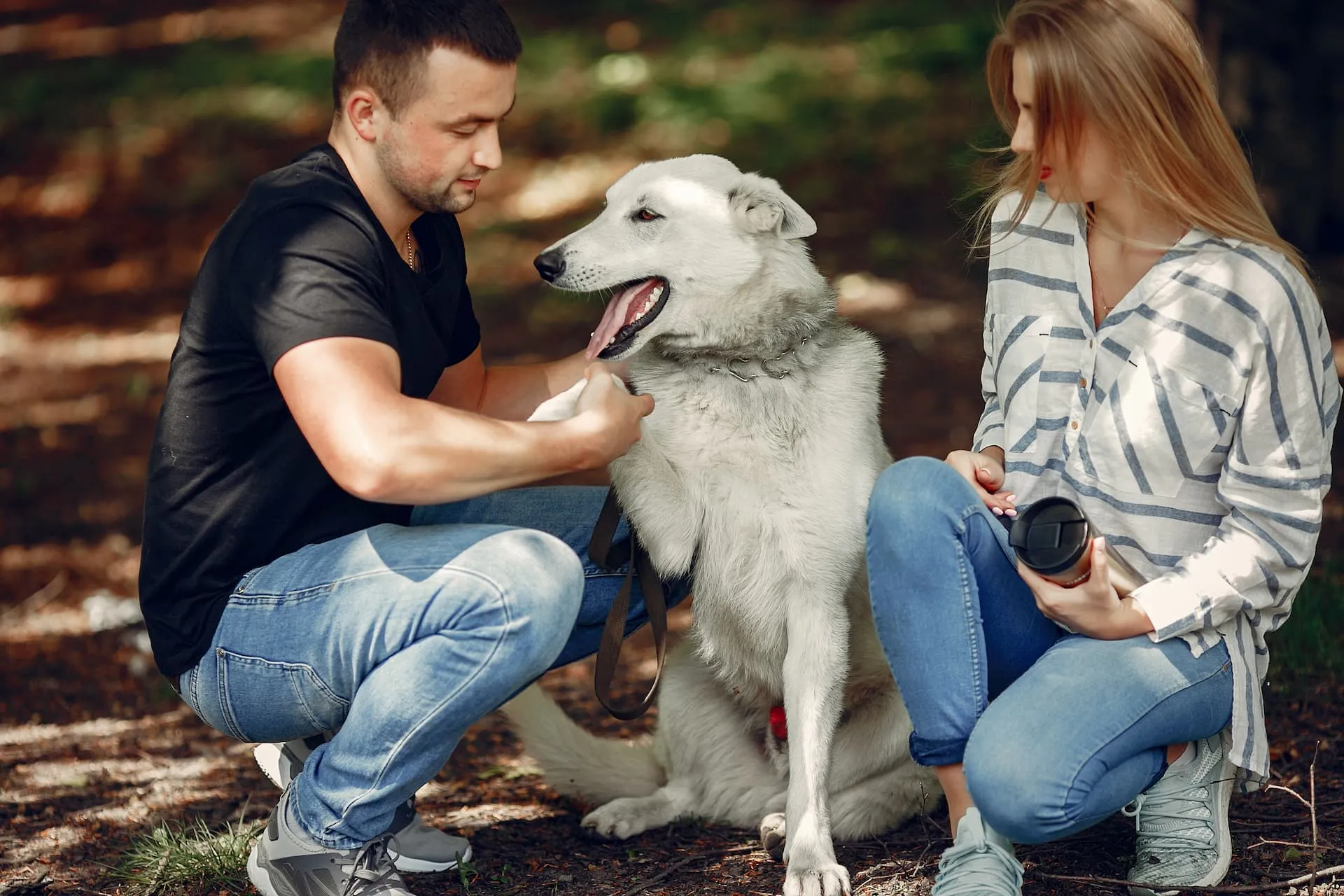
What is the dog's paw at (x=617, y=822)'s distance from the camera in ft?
9.92

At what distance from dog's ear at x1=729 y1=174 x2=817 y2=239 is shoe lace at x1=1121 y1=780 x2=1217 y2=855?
141 centimetres

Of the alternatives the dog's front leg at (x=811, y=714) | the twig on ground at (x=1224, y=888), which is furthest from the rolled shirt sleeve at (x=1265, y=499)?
the dog's front leg at (x=811, y=714)

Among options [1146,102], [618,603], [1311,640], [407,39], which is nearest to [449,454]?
[618,603]

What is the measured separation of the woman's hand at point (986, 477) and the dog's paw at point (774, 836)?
85 cm

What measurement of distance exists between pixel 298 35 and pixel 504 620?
10.2m

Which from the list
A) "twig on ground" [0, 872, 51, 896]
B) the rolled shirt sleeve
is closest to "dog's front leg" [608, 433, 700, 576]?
the rolled shirt sleeve

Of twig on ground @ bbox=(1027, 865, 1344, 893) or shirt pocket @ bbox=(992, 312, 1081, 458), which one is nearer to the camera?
twig on ground @ bbox=(1027, 865, 1344, 893)

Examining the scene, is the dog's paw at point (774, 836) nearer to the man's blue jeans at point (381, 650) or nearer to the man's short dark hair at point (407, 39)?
the man's blue jeans at point (381, 650)

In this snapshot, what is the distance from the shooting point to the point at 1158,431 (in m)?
2.42

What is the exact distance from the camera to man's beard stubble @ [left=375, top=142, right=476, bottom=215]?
2658mm

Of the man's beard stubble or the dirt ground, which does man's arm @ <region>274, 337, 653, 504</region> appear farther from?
the dirt ground

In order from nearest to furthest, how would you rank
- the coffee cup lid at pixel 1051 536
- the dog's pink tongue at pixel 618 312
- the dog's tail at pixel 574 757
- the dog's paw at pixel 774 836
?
the coffee cup lid at pixel 1051 536
the dog's paw at pixel 774 836
the dog's pink tongue at pixel 618 312
the dog's tail at pixel 574 757

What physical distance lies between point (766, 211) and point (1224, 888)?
168 cm

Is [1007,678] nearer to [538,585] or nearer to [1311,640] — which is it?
[538,585]
